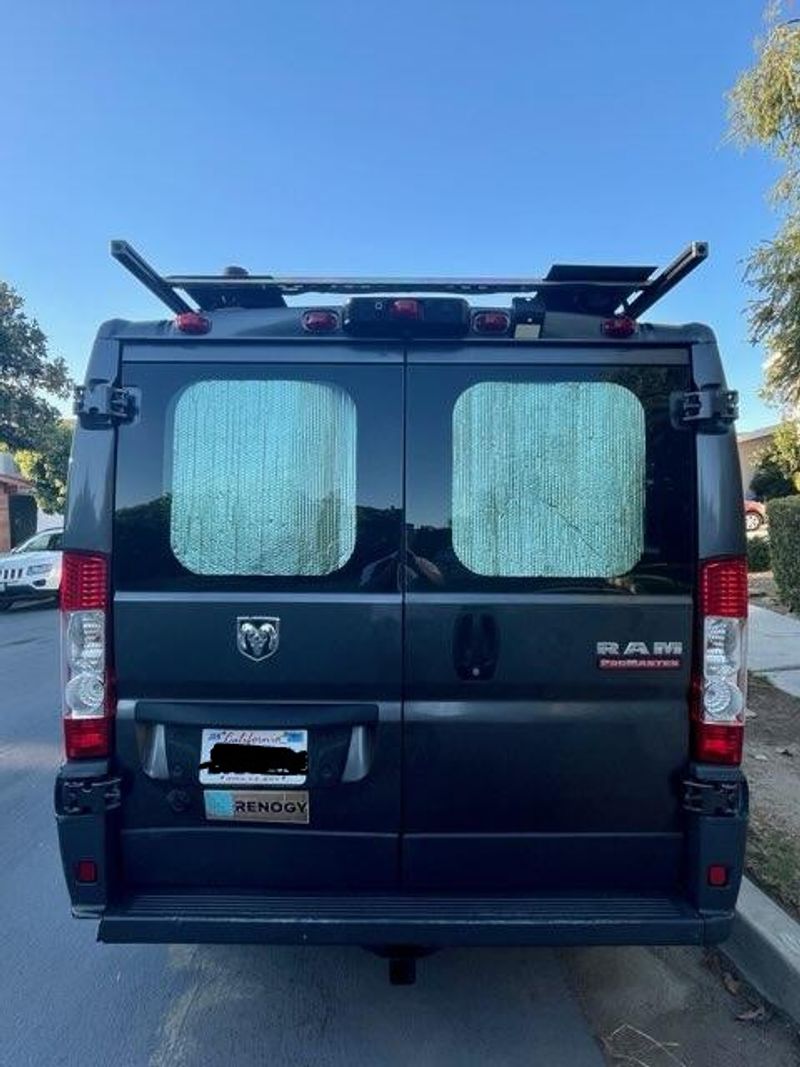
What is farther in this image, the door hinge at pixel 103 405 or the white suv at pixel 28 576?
the white suv at pixel 28 576

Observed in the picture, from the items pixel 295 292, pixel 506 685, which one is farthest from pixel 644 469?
pixel 295 292

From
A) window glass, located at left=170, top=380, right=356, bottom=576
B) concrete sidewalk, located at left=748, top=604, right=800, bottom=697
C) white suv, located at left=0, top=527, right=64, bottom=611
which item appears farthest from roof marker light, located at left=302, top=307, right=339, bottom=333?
white suv, located at left=0, top=527, right=64, bottom=611

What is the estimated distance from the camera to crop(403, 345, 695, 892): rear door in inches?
94.7

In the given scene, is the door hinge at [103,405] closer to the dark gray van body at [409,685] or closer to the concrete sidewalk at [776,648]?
the dark gray van body at [409,685]

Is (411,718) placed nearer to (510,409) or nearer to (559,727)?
(559,727)

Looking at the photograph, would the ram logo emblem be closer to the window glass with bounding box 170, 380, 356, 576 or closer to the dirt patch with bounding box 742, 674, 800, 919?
the window glass with bounding box 170, 380, 356, 576

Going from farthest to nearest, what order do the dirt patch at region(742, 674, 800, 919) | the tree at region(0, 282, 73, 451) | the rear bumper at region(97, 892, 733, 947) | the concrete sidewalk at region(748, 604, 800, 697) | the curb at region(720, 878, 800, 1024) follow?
the tree at region(0, 282, 73, 451), the concrete sidewalk at region(748, 604, 800, 697), the dirt patch at region(742, 674, 800, 919), the curb at region(720, 878, 800, 1024), the rear bumper at region(97, 892, 733, 947)

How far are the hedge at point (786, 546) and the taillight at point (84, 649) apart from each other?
30.8 feet

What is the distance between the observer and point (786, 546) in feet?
33.5

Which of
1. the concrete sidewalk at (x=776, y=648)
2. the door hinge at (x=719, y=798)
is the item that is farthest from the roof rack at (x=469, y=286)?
the concrete sidewalk at (x=776, y=648)

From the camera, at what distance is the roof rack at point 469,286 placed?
8.21ft

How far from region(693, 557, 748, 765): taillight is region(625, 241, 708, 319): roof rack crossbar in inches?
36.4

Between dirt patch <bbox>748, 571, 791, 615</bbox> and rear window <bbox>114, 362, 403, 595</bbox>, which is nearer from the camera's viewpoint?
rear window <bbox>114, 362, 403, 595</bbox>

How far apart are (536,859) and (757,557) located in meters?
14.8
